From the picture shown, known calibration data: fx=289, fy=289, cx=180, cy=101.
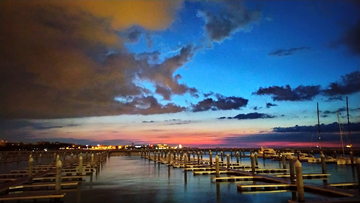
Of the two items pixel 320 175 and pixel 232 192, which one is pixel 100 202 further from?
pixel 320 175

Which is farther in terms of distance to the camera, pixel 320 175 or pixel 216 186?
pixel 320 175

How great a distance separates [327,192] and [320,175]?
10664 mm

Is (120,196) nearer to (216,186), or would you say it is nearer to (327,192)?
(216,186)

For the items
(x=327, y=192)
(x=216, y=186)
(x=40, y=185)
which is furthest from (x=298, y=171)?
(x=40, y=185)

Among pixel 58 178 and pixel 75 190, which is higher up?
pixel 58 178

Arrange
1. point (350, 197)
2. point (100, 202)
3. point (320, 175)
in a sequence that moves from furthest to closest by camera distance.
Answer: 1. point (320, 175)
2. point (100, 202)
3. point (350, 197)

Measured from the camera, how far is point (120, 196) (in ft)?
68.7

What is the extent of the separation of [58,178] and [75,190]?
14.5 ft

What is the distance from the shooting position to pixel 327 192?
59.4ft

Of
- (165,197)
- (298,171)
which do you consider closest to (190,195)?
(165,197)

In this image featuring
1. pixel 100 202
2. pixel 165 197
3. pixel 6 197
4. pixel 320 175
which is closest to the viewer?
pixel 6 197

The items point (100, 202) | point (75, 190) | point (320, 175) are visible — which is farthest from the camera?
point (320, 175)

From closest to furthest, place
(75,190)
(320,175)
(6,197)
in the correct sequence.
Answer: (6,197), (75,190), (320,175)

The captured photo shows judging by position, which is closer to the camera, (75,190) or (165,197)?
(165,197)
